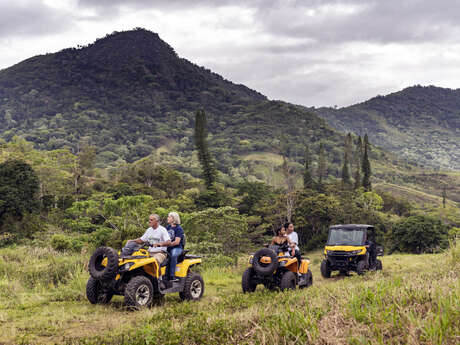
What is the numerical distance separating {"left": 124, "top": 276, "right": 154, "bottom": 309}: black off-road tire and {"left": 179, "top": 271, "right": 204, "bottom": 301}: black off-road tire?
109 cm

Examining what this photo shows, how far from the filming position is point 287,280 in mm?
9648

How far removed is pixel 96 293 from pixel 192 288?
6.91 feet

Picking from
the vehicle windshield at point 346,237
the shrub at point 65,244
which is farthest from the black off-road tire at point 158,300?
the shrub at point 65,244

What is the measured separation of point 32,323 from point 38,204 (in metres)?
30.5

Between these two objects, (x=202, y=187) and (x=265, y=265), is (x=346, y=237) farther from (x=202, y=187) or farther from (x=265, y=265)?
(x=202, y=187)

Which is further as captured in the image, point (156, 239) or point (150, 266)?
point (156, 239)

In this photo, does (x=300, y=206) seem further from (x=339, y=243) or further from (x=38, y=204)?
(x=339, y=243)

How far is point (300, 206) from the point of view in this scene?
46.7m

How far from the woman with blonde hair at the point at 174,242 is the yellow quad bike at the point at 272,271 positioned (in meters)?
2.17

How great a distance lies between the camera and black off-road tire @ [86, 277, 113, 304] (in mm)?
7812

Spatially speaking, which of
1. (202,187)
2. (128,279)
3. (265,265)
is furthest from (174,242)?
(202,187)

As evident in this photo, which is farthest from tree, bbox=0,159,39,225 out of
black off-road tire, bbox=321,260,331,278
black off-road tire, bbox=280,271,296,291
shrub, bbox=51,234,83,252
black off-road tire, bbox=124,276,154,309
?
black off-road tire, bbox=280,271,296,291

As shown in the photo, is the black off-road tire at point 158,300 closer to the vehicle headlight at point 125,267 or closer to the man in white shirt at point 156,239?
the man in white shirt at point 156,239

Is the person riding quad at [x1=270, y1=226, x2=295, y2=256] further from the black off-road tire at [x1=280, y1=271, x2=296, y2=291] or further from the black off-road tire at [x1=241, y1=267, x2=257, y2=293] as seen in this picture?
the black off-road tire at [x1=241, y1=267, x2=257, y2=293]
